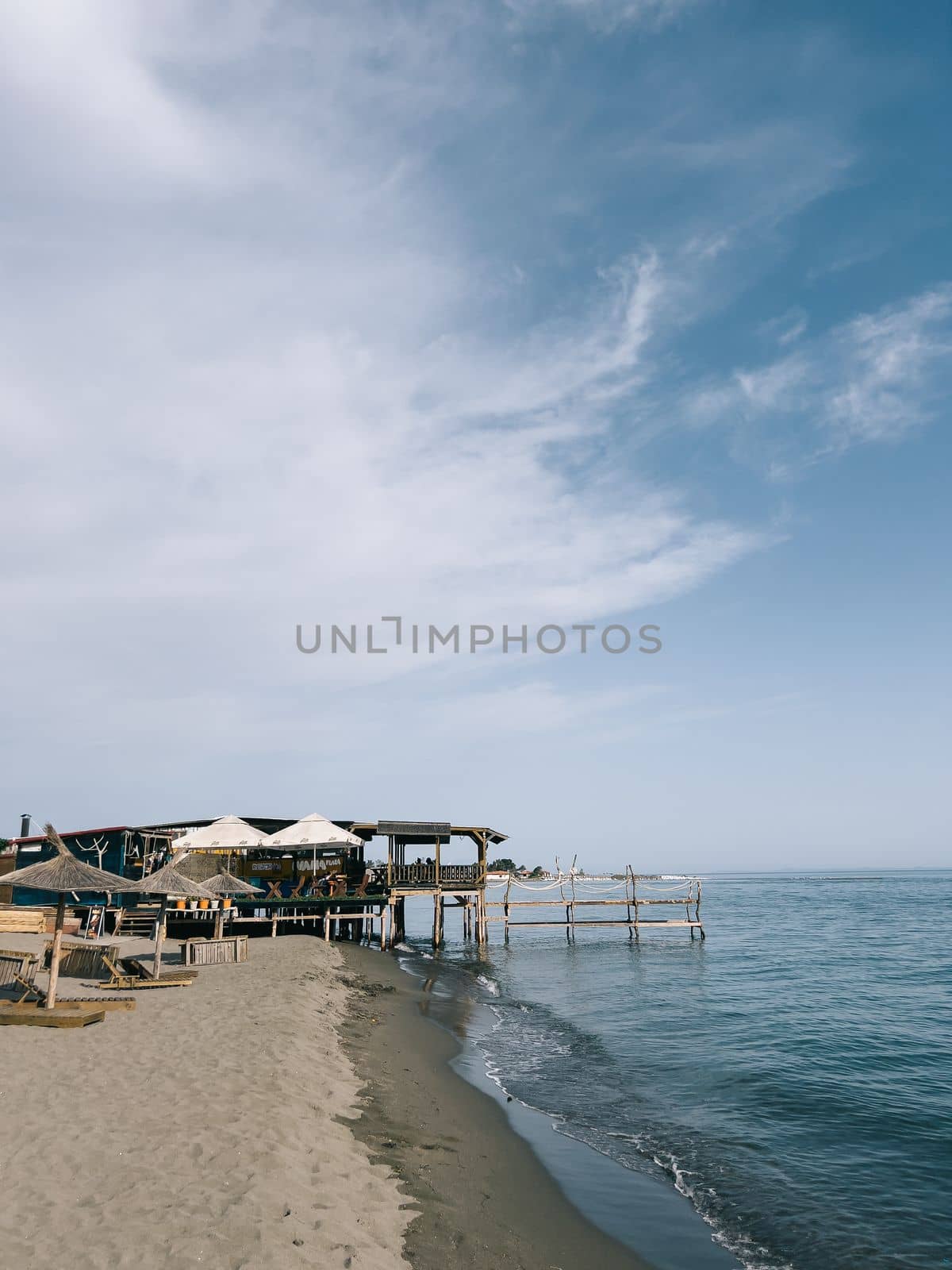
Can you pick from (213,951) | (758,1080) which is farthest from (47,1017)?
(758,1080)

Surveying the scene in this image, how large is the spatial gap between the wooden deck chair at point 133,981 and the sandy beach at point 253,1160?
239 cm

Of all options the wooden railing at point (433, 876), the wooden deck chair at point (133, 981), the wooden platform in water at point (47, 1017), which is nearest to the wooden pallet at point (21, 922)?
the wooden deck chair at point (133, 981)

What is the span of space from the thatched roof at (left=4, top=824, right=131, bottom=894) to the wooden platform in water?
6.81 ft

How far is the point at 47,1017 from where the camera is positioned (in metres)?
12.6

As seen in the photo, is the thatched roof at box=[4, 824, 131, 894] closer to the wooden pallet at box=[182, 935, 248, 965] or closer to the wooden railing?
the wooden pallet at box=[182, 935, 248, 965]

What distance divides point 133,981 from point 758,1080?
13.5 meters

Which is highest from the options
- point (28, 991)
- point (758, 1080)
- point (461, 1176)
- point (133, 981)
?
point (28, 991)

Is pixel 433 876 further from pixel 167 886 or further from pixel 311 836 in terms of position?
pixel 167 886

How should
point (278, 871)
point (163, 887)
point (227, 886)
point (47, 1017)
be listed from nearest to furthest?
1. point (47, 1017)
2. point (163, 887)
3. point (227, 886)
4. point (278, 871)

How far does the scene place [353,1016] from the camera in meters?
17.7

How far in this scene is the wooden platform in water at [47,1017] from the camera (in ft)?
40.9

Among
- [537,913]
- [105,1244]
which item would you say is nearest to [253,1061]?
[105,1244]

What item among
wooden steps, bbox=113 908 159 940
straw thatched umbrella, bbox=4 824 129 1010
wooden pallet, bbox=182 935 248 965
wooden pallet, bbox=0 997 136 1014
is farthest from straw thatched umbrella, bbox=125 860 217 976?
wooden steps, bbox=113 908 159 940

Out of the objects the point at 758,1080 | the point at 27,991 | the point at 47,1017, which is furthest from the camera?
the point at 758,1080
